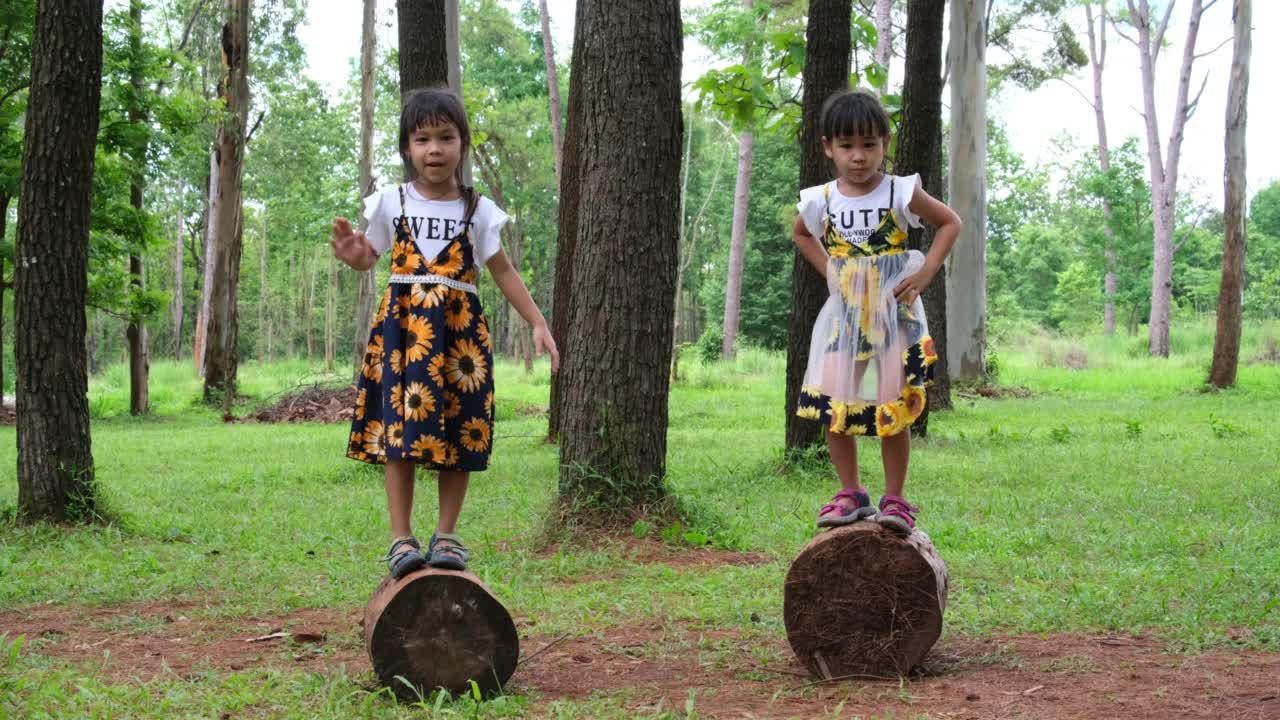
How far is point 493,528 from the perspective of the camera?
7.71 metres

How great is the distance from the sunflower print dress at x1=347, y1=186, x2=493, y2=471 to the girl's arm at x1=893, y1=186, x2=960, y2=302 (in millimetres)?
1645

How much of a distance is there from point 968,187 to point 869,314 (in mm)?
17366

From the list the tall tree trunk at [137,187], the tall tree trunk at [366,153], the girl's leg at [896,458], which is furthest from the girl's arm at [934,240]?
the tall tree trunk at [137,187]

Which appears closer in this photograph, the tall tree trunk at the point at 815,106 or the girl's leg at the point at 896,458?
the girl's leg at the point at 896,458

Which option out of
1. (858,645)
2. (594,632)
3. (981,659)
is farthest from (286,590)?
(981,659)

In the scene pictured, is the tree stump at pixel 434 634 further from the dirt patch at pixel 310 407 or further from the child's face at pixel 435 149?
the dirt patch at pixel 310 407

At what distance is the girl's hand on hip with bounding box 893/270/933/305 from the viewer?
4.52 meters

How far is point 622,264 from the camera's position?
6.70 metres

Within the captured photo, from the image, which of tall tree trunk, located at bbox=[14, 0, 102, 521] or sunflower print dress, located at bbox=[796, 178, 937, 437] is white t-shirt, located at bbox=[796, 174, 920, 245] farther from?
tall tree trunk, located at bbox=[14, 0, 102, 521]

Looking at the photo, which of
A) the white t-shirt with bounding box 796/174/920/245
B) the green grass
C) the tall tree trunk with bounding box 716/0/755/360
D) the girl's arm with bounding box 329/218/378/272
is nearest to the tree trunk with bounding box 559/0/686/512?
the green grass

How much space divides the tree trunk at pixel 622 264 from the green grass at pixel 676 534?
58cm

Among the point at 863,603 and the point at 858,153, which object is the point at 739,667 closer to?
the point at 863,603

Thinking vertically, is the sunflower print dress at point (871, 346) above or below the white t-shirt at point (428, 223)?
below

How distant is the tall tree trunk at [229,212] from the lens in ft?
66.6
